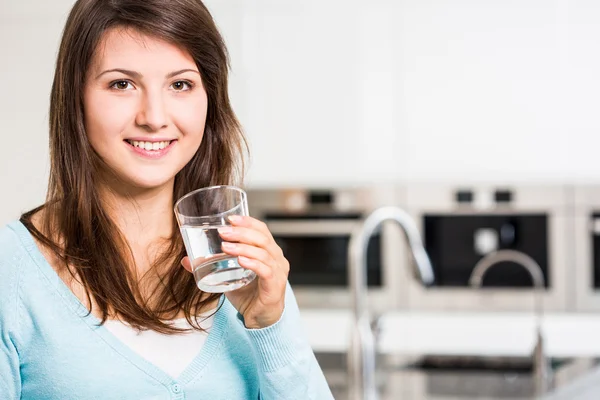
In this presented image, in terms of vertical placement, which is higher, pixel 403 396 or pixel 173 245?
pixel 173 245

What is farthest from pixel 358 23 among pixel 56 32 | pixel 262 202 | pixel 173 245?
pixel 173 245

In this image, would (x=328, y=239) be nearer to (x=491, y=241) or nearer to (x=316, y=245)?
(x=316, y=245)

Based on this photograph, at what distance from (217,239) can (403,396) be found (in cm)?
162

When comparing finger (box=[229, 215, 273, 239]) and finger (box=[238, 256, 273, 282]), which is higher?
finger (box=[229, 215, 273, 239])

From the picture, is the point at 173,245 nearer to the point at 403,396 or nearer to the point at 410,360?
the point at 403,396

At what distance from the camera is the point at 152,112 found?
104cm

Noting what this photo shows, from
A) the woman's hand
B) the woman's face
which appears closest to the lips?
the woman's face

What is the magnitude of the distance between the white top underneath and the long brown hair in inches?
0.4

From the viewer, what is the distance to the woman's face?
41.4 inches

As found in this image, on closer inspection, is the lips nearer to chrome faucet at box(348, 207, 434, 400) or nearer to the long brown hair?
the long brown hair

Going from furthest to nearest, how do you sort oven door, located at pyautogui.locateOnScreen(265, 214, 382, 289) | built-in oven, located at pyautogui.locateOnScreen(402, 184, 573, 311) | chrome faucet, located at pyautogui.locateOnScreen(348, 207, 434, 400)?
oven door, located at pyautogui.locateOnScreen(265, 214, 382, 289) < built-in oven, located at pyautogui.locateOnScreen(402, 184, 573, 311) < chrome faucet, located at pyautogui.locateOnScreen(348, 207, 434, 400)

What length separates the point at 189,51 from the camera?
1.10 meters

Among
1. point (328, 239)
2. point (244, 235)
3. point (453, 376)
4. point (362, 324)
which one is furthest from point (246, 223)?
point (328, 239)

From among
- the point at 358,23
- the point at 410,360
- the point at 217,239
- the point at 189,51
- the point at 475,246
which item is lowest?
the point at 410,360
